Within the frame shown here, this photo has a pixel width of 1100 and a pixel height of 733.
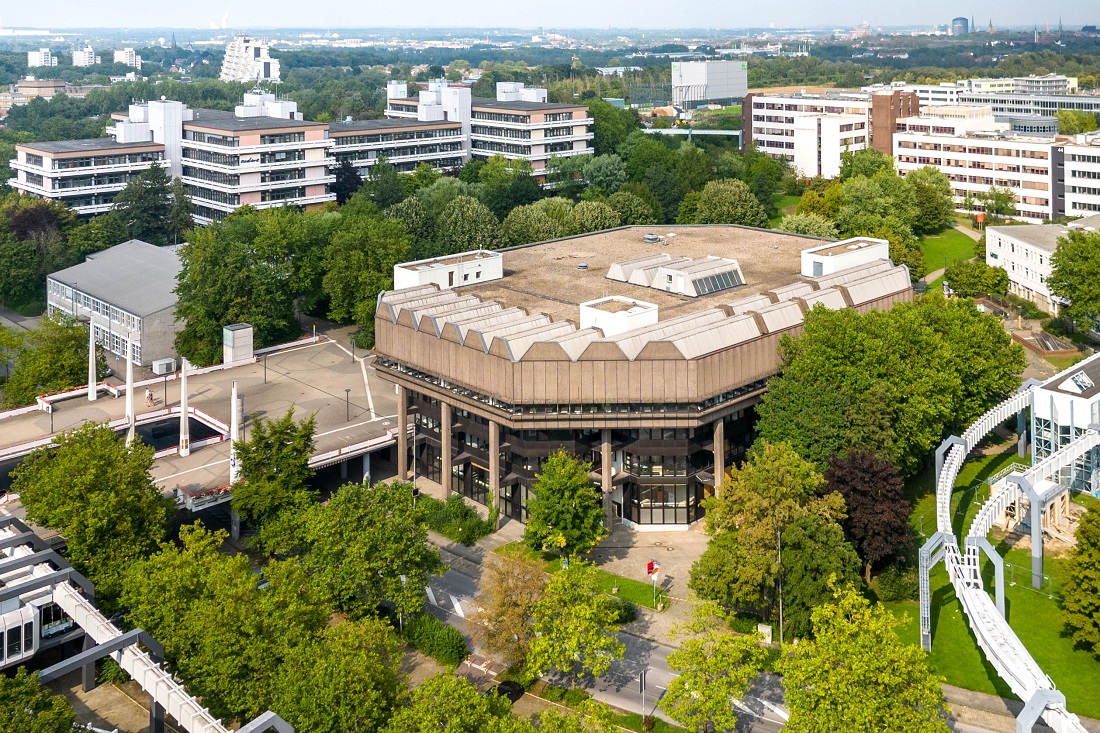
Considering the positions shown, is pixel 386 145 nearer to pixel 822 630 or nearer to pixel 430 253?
pixel 430 253

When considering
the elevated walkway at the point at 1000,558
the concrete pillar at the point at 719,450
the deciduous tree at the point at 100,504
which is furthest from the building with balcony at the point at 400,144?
the elevated walkway at the point at 1000,558

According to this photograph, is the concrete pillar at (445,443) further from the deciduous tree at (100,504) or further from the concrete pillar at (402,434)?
the deciduous tree at (100,504)

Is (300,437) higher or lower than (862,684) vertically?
higher

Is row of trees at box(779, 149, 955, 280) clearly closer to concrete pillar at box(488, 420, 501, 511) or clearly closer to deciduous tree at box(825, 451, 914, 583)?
deciduous tree at box(825, 451, 914, 583)

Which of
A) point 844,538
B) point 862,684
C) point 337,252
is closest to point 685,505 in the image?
point 844,538

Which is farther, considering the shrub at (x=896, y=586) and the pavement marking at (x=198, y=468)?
the pavement marking at (x=198, y=468)

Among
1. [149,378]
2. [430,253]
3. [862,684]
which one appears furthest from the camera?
[430,253]

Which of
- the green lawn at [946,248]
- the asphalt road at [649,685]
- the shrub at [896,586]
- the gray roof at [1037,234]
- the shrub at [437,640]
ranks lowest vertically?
the asphalt road at [649,685]
